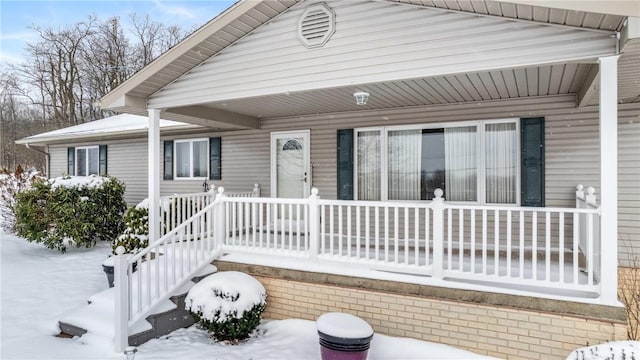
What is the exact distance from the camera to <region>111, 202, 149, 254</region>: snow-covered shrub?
7281 mm

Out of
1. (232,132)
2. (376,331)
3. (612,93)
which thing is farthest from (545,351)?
(232,132)

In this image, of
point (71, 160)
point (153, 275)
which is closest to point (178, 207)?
point (153, 275)

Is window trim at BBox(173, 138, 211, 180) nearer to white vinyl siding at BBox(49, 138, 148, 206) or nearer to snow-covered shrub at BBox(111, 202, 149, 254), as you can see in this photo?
white vinyl siding at BBox(49, 138, 148, 206)

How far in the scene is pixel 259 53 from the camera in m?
5.71

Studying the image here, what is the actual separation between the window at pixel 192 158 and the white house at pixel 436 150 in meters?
1.91

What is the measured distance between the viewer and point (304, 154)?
8422 mm

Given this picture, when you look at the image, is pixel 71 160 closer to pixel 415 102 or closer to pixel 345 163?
pixel 345 163

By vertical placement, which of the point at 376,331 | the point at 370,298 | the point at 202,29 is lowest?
the point at 376,331

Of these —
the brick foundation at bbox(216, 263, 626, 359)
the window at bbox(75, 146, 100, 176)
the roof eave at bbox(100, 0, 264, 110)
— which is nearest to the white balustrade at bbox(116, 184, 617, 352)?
the brick foundation at bbox(216, 263, 626, 359)

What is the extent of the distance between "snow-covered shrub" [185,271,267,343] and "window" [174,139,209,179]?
17.4ft

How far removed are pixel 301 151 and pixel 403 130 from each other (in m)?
2.30

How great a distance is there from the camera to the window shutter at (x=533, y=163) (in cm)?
626

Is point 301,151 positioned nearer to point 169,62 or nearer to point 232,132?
point 232,132

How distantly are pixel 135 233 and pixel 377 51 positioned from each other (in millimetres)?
5610
